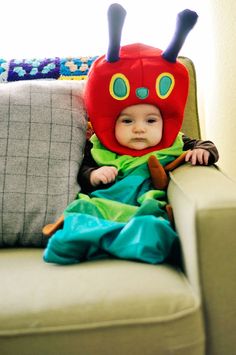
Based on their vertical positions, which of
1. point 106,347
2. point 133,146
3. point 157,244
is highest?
point 133,146

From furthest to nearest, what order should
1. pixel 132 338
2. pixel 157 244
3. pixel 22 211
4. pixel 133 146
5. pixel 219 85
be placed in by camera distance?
pixel 219 85, pixel 133 146, pixel 22 211, pixel 157 244, pixel 132 338

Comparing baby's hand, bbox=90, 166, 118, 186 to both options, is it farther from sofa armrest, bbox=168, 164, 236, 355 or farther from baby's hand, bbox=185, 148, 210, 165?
sofa armrest, bbox=168, 164, 236, 355

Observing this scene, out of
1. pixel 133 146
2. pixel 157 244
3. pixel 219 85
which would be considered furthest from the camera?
pixel 219 85

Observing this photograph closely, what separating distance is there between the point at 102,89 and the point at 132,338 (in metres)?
0.71

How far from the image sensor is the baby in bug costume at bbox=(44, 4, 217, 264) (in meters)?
1.09

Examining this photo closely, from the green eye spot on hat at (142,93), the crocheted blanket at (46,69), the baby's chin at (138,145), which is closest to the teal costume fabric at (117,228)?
the baby's chin at (138,145)

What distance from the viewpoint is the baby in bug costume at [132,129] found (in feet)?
3.59

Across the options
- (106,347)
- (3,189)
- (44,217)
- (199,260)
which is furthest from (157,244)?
(3,189)

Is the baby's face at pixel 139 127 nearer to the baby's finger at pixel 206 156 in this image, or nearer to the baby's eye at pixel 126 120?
the baby's eye at pixel 126 120

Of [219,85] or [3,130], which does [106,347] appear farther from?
[219,85]

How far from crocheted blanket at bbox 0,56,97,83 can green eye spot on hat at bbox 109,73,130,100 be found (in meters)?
0.26

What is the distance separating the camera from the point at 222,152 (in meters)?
1.64

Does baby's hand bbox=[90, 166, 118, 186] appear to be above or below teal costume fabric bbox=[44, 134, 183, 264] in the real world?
above

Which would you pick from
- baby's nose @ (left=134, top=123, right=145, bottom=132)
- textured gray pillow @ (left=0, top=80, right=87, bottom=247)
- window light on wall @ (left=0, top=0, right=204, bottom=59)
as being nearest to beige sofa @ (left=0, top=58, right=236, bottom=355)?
textured gray pillow @ (left=0, top=80, right=87, bottom=247)
